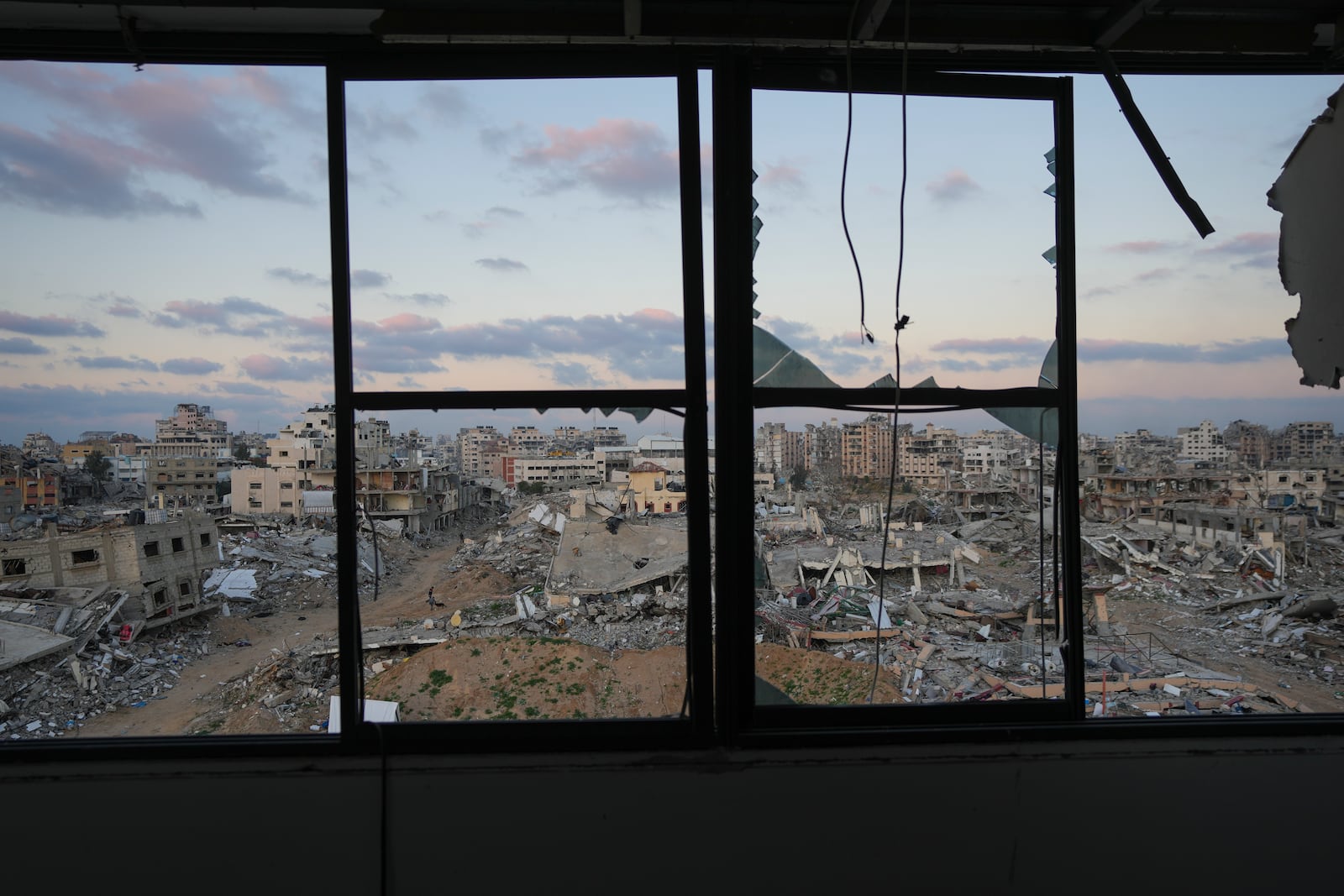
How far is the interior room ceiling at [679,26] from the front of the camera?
1.20 meters

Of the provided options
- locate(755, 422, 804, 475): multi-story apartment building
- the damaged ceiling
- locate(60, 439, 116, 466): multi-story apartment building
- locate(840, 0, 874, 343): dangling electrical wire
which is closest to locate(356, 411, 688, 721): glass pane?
locate(755, 422, 804, 475): multi-story apartment building

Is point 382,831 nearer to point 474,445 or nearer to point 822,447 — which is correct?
point 474,445

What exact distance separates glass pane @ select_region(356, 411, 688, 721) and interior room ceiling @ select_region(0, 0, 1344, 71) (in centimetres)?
87

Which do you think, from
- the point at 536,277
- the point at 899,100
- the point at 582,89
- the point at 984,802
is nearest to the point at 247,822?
the point at 536,277

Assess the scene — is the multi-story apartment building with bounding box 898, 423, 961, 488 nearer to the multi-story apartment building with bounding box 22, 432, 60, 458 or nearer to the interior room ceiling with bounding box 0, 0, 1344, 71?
the interior room ceiling with bounding box 0, 0, 1344, 71

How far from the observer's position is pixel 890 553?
159 cm

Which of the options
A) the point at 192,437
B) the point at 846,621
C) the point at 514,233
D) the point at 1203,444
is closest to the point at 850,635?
the point at 846,621

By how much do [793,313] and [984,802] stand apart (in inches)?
48.3

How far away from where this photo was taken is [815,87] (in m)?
1.34

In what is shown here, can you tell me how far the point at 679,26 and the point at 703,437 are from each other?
0.92 metres

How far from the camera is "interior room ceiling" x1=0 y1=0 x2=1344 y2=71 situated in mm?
1201

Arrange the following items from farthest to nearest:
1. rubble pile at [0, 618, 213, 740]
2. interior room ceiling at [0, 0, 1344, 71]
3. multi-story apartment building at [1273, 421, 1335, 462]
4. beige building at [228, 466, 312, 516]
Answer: rubble pile at [0, 618, 213, 740]
multi-story apartment building at [1273, 421, 1335, 462]
beige building at [228, 466, 312, 516]
interior room ceiling at [0, 0, 1344, 71]

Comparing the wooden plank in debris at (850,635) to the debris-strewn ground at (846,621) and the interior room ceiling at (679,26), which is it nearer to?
the debris-strewn ground at (846,621)

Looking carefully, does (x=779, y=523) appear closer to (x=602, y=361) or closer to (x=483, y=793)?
(x=602, y=361)
